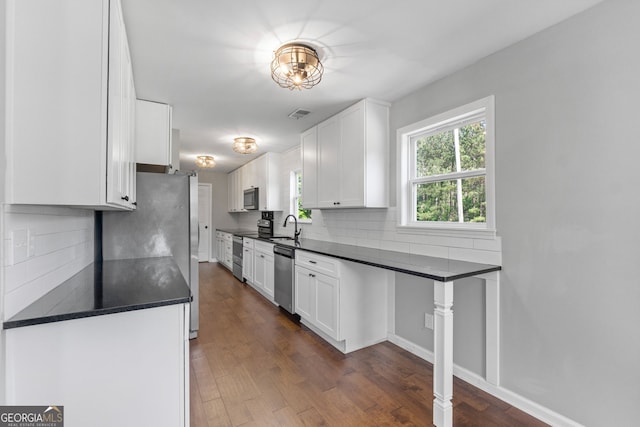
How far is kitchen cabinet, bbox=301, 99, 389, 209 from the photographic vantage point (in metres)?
2.97

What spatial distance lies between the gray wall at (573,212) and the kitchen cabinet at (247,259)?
12.6 feet

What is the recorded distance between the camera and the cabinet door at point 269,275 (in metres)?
4.14

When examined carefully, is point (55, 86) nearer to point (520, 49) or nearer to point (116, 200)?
point (116, 200)

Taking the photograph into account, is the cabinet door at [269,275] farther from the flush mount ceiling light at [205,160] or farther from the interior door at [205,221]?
the interior door at [205,221]

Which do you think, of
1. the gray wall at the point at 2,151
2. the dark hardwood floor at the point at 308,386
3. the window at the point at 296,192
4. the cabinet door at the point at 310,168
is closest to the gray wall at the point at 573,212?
the dark hardwood floor at the point at 308,386

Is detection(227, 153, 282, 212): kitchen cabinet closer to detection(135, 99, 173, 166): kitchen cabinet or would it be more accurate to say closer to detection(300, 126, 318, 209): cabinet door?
detection(300, 126, 318, 209): cabinet door

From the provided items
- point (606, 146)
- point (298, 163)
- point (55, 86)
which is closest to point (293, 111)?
point (298, 163)

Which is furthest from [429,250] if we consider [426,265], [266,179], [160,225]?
[266,179]

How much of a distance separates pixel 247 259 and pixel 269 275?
1.13 meters

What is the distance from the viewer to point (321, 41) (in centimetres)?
202

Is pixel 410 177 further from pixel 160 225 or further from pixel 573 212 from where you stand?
pixel 160 225

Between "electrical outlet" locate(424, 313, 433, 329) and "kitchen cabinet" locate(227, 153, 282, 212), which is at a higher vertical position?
"kitchen cabinet" locate(227, 153, 282, 212)

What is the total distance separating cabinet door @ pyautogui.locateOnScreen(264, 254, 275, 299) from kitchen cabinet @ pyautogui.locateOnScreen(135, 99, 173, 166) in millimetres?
1888

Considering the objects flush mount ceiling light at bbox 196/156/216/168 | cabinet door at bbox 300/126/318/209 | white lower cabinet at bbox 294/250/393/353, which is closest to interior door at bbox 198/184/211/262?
flush mount ceiling light at bbox 196/156/216/168
